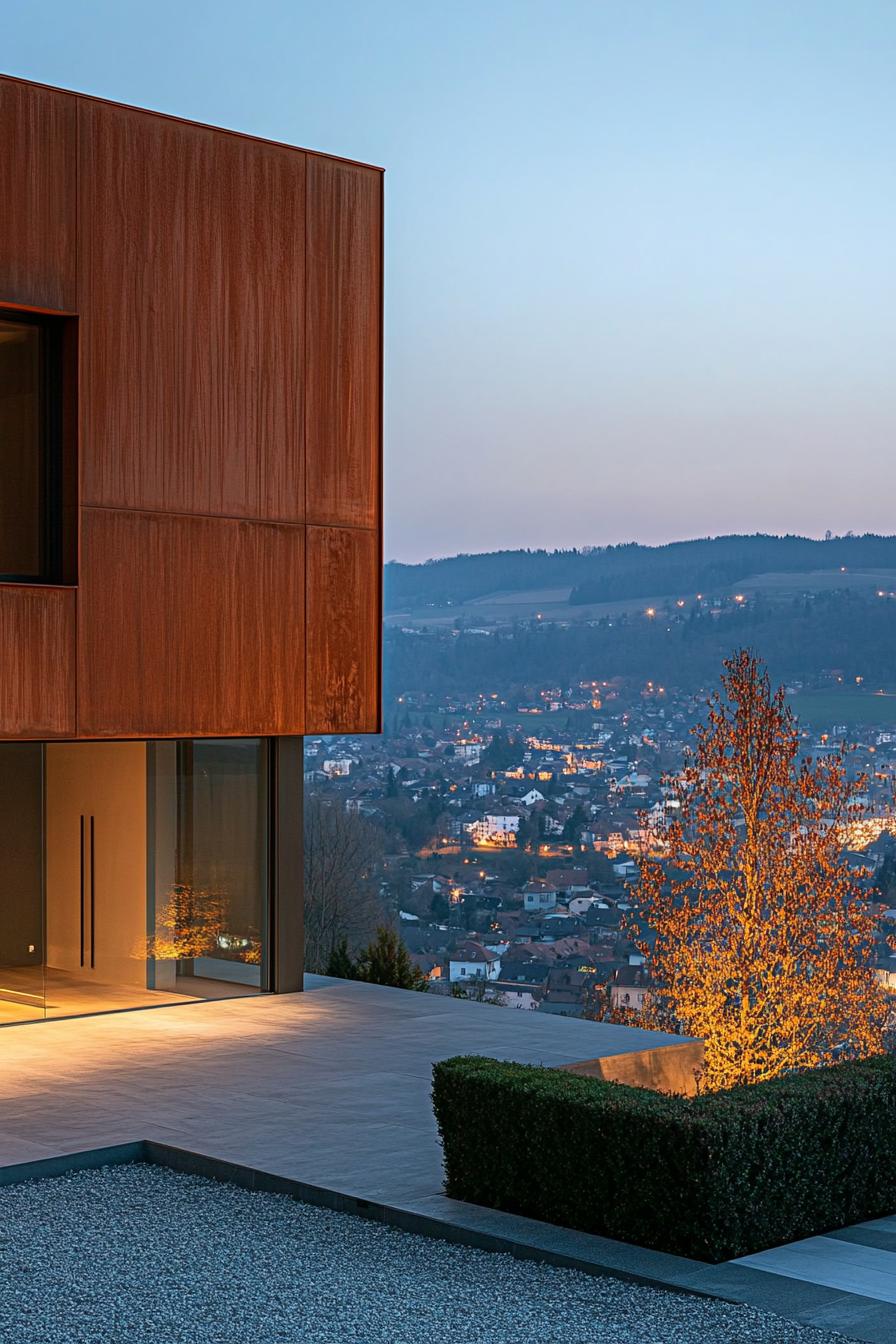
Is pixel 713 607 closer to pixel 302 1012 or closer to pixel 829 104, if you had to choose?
pixel 829 104

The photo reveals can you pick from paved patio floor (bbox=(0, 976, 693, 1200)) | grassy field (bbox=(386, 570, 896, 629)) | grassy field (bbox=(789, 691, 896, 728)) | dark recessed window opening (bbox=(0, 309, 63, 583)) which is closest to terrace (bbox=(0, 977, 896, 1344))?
paved patio floor (bbox=(0, 976, 693, 1200))

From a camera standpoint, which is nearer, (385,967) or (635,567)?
(385,967)

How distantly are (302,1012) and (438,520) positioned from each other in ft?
120

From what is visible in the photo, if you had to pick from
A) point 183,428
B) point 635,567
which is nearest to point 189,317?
point 183,428

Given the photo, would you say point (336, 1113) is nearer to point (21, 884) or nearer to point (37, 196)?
point (21, 884)

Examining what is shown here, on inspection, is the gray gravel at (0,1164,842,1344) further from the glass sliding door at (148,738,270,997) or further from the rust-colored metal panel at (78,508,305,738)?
the glass sliding door at (148,738,270,997)

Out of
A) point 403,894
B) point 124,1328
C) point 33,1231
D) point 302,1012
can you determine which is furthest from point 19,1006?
point 403,894

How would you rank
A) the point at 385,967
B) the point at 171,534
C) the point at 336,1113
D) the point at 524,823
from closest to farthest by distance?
the point at 336,1113 < the point at 171,534 < the point at 385,967 < the point at 524,823

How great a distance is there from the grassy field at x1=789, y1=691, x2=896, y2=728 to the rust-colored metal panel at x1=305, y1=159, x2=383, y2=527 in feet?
39.3

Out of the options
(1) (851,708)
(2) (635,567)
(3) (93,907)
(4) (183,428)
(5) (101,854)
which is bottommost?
(3) (93,907)

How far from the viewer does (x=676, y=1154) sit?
5.88m

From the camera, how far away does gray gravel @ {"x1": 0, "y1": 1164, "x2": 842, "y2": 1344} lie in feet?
17.3

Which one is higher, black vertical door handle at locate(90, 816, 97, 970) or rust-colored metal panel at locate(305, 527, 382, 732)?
rust-colored metal panel at locate(305, 527, 382, 732)

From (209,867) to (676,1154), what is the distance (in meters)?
7.19
